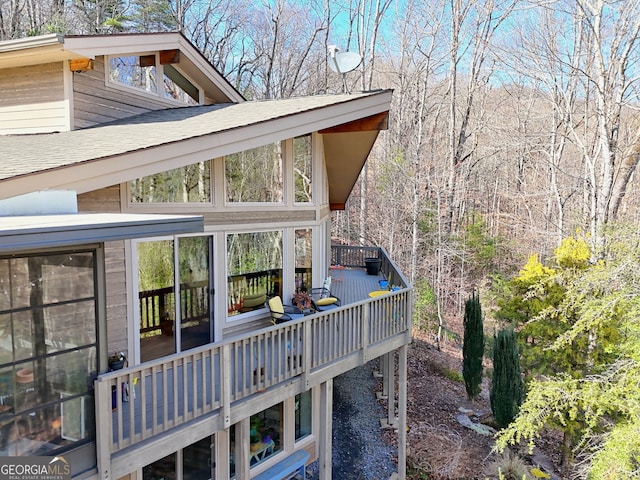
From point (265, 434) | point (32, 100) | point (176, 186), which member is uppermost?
point (32, 100)

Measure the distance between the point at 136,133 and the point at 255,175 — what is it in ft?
7.30

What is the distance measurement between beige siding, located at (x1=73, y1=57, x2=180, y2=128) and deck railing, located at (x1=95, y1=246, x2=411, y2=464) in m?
4.46

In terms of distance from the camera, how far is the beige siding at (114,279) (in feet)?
20.0

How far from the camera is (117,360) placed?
5949 mm

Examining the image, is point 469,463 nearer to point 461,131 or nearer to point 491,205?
point 461,131

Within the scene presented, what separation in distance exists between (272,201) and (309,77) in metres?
21.2

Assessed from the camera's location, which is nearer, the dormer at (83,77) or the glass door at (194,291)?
the glass door at (194,291)

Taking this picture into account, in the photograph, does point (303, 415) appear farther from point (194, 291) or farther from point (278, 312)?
point (194, 291)

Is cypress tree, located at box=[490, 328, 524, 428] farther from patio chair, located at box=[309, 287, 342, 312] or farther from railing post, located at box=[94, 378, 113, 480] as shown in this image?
railing post, located at box=[94, 378, 113, 480]

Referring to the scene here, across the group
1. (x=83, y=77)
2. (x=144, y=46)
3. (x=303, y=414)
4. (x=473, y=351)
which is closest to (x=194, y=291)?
(x=303, y=414)

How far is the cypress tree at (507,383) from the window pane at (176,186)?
396 inches

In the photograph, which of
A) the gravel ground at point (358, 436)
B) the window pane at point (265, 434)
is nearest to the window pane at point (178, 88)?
the window pane at point (265, 434)

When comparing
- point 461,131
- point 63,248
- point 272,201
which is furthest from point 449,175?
point 63,248

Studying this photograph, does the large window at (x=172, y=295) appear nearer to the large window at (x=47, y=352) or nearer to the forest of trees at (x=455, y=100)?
the large window at (x=47, y=352)
